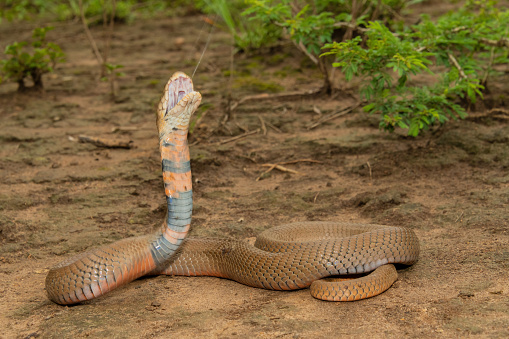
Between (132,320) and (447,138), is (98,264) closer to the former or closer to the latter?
(132,320)

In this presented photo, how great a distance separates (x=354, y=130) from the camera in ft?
22.9

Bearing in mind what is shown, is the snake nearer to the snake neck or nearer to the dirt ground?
the snake neck

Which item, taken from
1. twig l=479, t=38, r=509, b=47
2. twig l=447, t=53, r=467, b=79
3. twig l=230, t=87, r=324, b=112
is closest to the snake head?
twig l=447, t=53, r=467, b=79

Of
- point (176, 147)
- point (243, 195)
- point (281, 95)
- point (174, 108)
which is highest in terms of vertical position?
point (174, 108)

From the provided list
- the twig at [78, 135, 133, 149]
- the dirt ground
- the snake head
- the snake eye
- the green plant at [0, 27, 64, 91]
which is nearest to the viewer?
the dirt ground

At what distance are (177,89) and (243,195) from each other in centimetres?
238

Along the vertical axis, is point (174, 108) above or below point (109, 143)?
above

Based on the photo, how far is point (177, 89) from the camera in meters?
3.53

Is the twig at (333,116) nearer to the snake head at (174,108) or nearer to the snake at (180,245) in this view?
the snake at (180,245)

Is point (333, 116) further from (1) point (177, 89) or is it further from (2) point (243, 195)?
(1) point (177, 89)

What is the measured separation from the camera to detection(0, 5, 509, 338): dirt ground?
3.29 metres

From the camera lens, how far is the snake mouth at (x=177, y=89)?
3518 millimetres

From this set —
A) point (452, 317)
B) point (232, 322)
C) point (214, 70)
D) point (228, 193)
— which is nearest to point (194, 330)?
point (232, 322)

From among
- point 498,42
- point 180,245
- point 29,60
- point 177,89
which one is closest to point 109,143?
point 29,60
